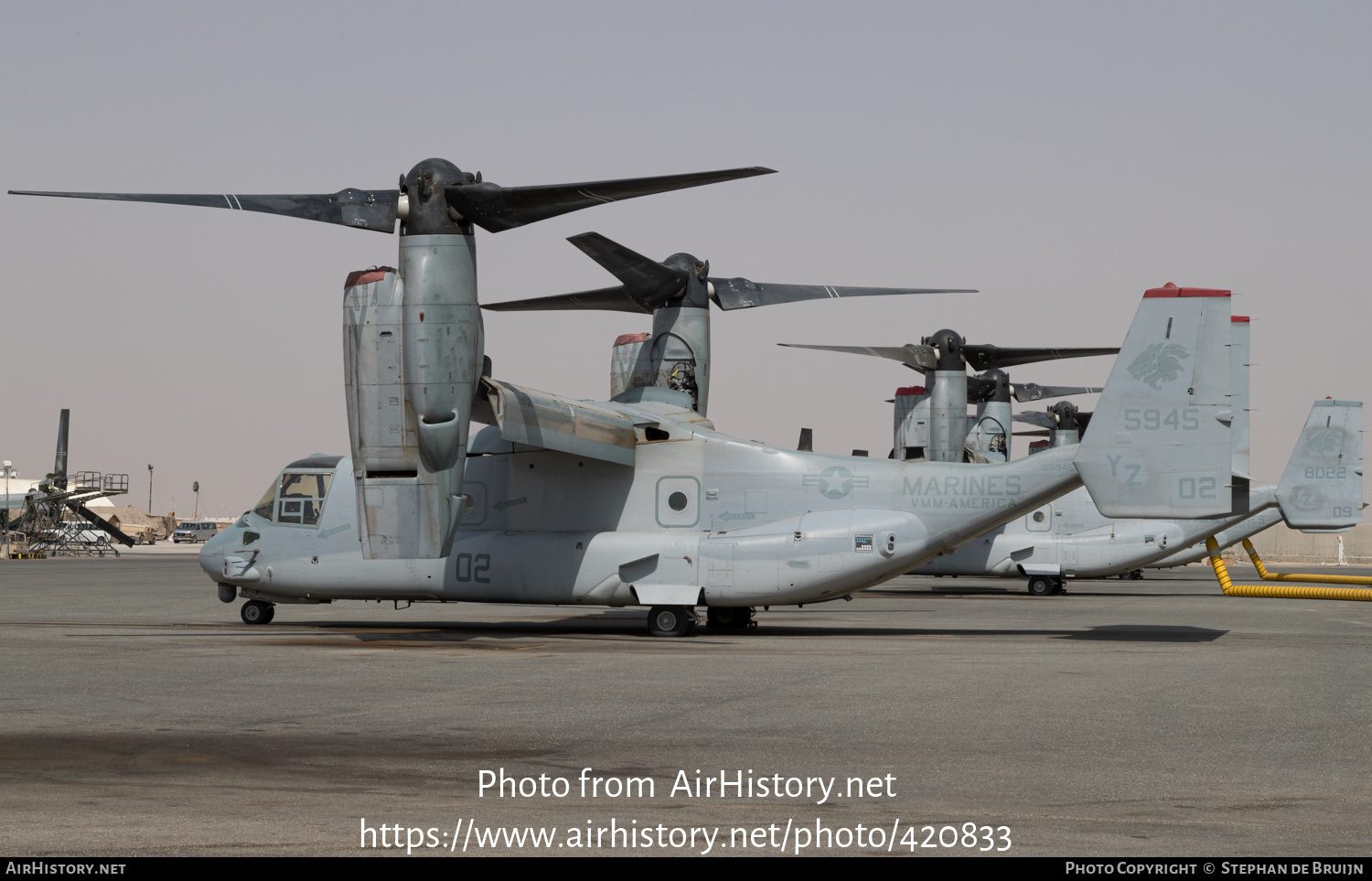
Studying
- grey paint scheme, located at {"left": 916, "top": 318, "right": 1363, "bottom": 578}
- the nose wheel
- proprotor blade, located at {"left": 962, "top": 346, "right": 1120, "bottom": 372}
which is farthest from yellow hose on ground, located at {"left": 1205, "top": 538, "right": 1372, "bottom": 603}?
proprotor blade, located at {"left": 962, "top": 346, "right": 1120, "bottom": 372}

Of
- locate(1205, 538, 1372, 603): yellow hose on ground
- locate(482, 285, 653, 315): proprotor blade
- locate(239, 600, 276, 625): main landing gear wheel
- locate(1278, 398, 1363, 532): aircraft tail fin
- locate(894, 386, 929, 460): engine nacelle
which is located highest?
locate(482, 285, 653, 315): proprotor blade

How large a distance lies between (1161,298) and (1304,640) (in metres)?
6.03

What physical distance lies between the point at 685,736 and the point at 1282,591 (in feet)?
89.4

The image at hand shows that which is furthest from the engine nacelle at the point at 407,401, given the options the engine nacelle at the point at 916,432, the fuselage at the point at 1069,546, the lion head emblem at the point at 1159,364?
the fuselage at the point at 1069,546

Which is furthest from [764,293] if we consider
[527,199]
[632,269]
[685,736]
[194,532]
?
[194,532]

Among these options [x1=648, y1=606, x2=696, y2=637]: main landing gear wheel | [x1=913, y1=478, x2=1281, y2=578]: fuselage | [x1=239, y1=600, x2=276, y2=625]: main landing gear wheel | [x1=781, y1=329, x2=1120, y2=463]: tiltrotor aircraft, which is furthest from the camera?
[x1=913, y1=478, x2=1281, y2=578]: fuselage

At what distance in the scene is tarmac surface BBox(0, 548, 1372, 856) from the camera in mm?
6898

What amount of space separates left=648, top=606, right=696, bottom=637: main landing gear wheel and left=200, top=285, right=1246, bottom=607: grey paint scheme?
1.16 ft

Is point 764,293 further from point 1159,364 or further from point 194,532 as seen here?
point 194,532

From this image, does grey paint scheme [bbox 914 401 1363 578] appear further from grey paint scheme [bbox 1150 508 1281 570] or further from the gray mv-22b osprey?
the gray mv-22b osprey

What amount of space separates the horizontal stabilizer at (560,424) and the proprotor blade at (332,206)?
9.01 ft

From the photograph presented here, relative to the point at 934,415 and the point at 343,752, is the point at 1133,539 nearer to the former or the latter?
the point at 934,415

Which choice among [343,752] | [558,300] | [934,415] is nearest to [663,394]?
[558,300]

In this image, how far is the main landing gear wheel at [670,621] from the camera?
21062 millimetres
